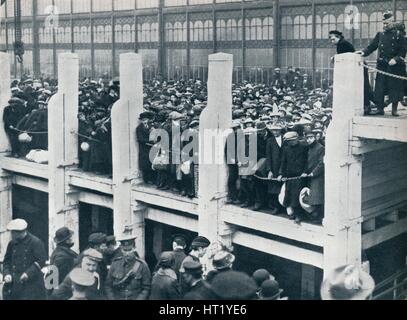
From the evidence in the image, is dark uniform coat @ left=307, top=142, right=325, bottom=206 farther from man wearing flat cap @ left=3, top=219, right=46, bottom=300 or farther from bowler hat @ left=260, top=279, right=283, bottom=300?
man wearing flat cap @ left=3, top=219, right=46, bottom=300

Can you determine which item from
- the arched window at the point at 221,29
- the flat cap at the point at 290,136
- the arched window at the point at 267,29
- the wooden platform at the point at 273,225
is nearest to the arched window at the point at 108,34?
the arched window at the point at 221,29

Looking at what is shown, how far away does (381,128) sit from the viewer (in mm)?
8766

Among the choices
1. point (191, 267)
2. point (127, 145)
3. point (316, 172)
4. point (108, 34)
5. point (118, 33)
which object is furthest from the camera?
point (108, 34)

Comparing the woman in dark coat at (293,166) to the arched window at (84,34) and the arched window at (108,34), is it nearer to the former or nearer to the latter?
the arched window at (108,34)

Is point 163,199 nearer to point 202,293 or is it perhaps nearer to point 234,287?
point 202,293

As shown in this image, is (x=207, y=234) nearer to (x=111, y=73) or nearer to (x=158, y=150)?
(x=158, y=150)

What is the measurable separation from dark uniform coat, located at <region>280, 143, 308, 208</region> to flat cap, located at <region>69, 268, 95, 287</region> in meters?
3.53

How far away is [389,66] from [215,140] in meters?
3.13

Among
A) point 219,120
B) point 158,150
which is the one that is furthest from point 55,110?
point 219,120

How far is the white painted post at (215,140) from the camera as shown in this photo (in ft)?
34.5

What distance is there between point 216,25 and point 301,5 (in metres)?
4.90

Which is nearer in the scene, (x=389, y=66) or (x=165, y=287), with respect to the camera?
(x=165, y=287)

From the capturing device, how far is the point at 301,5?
24.7m

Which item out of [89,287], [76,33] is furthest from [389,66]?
[76,33]
